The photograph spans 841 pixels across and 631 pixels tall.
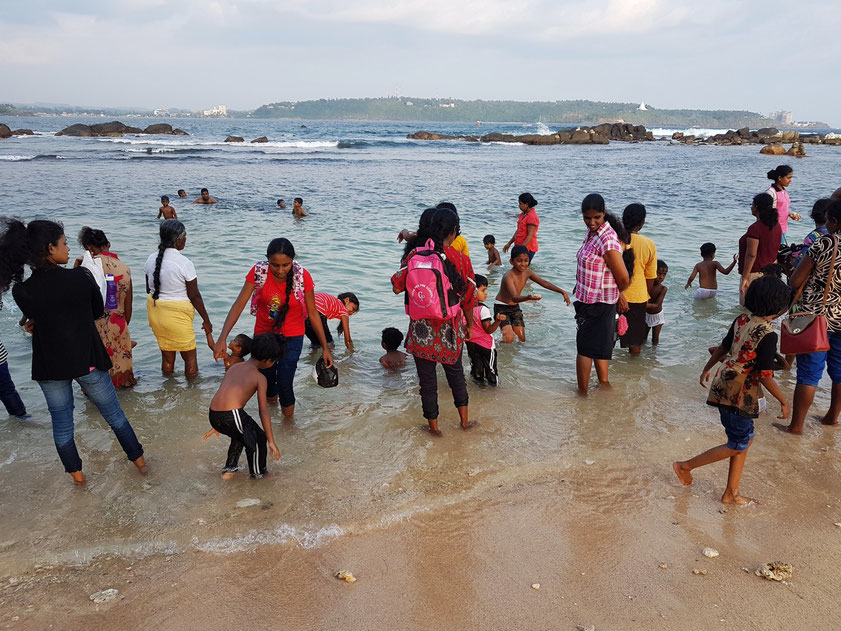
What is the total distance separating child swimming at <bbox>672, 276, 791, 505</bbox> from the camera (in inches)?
134

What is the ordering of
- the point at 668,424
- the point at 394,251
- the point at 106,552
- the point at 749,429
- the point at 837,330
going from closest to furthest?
1. the point at 106,552
2. the point at 749,429
3. the point at 837,330
4. the point at 668,424
5. the point at 394,251

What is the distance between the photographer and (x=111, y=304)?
5434 mm

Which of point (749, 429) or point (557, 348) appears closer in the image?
point (749, 429)

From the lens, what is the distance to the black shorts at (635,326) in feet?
19.9

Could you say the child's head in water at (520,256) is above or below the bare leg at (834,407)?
above

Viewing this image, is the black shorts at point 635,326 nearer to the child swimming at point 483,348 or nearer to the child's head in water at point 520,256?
the child's head in water at point 520,256

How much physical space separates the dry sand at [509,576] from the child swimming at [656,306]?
3.01 meters

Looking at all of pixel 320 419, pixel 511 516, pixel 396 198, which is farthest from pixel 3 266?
pixel 396 198

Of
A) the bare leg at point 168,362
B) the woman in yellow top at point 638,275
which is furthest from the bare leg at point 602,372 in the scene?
the bare leg at point 168,362

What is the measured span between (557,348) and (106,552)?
503 centimetres

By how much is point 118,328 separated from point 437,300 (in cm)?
331

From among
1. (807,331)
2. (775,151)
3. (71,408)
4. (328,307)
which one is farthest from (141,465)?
(775,151)

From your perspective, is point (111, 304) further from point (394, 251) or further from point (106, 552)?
point (394, 251)

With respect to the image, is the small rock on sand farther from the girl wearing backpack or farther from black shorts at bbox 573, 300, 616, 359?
black shorts at bbox 573, 300, 616, 359
